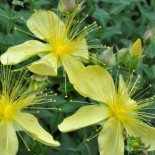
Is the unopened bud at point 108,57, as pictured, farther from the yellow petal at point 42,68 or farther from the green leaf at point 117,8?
the green leaf at point 117,8

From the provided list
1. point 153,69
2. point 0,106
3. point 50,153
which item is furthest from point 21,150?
point 153,69

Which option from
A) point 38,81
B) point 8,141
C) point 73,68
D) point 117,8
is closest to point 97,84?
point 73,68

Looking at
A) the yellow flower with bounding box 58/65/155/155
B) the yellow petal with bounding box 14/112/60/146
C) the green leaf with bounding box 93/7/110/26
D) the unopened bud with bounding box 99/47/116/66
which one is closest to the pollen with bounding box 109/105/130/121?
the yellow flower with bounding box 58/65/155/155

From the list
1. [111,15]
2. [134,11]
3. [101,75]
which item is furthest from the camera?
[134,11]

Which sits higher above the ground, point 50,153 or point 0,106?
point 0,106

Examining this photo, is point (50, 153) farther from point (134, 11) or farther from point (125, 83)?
point (134, 11)

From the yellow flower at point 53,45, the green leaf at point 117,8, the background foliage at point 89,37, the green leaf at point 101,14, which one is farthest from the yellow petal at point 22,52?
the green leaf at point 117,8
